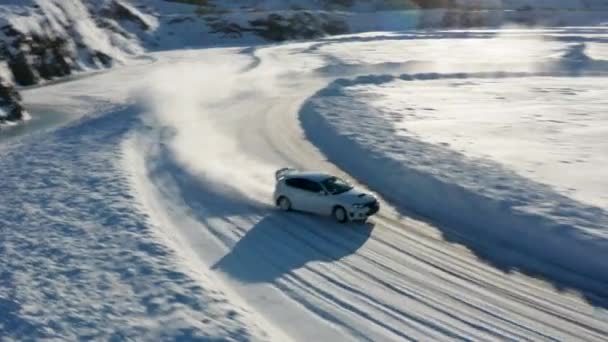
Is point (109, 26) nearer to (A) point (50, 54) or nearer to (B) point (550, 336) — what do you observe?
(A) point (50, 54)

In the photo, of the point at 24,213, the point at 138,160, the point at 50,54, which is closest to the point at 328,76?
the point at 50,54

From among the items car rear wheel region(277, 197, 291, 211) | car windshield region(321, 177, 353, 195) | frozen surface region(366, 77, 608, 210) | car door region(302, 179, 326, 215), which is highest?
car windshield region(321, 177, 353, 195)

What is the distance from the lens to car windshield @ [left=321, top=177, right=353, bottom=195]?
1991cm

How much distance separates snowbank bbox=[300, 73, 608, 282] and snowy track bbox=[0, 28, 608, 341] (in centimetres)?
66

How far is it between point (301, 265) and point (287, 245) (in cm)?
153

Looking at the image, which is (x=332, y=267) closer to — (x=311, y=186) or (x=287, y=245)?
(x=287, y=245)

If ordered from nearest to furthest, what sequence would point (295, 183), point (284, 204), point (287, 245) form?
point (287, 245) < point (295, 183) < point (284, 204)

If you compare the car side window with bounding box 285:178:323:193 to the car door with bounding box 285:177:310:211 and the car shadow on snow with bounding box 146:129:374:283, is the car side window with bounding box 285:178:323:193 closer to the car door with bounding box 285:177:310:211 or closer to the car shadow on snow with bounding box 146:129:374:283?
the car door with bounding box 285:177:310:211

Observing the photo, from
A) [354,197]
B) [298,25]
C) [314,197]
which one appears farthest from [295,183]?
[298,25]

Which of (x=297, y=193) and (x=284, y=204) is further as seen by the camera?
(x=284, y=204)

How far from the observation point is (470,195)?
67.4 ft

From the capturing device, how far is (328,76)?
52.7 metres

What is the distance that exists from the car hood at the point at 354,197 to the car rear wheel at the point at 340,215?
241mm

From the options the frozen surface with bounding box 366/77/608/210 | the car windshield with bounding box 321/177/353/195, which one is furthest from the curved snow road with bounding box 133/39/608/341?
the frozen surface with bounding box 366/77/608/210
